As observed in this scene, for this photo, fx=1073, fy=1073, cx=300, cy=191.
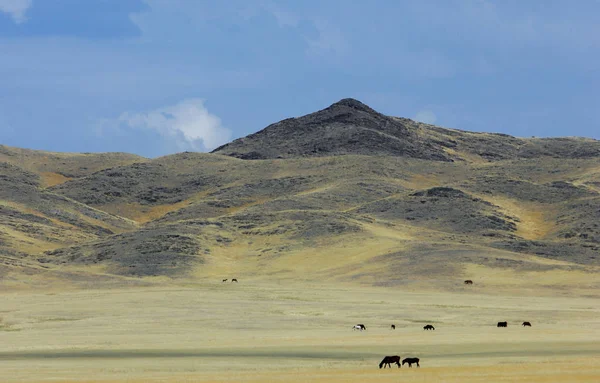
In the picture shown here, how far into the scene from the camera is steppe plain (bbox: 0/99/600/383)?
145ft

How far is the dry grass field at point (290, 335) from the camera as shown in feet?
128

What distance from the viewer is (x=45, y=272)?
106 meters

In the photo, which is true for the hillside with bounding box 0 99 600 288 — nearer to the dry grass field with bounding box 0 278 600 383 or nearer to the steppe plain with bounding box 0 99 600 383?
the steppe plain with bounding box 0 99 600 383

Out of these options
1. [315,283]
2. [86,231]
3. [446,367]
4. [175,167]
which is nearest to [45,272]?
[315,283]

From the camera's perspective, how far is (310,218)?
13250 cm

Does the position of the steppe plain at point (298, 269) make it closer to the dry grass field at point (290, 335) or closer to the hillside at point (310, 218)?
the dry grass field at point (290, 335)

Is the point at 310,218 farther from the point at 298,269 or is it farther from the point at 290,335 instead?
the point at 290,335

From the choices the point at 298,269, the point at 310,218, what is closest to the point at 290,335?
the point at 298,269

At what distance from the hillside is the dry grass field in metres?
14.8

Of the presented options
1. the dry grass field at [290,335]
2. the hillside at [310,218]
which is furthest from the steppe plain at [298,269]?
the hillside at [310,218]

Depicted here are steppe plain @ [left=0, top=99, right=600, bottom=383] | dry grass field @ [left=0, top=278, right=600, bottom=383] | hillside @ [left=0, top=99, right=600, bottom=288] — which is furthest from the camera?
hillside @ [left=0, top=99, right=600, bottom=288]

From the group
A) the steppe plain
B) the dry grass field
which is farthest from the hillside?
the dry grass field

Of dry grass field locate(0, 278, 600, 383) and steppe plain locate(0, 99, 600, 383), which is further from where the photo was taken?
steppe plain locate(0, 99, 600, 383)

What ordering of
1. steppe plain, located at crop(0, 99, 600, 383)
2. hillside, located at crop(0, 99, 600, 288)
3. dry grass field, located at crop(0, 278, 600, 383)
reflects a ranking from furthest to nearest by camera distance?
hillside, located at crop(0, 99, 600, 288) < steppe plain, located at crop(0, 99, 600, 383) < dry grass field, located at crop(0, 278, 600, 383)
